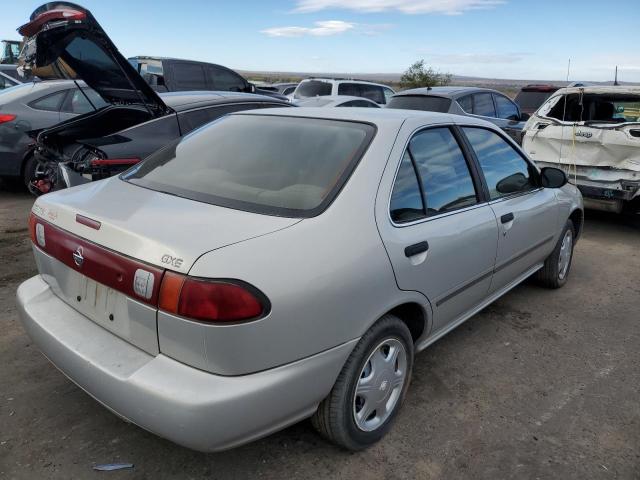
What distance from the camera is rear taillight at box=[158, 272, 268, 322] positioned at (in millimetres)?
1812

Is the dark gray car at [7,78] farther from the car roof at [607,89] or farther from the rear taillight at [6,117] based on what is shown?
the car roof at [607,89]

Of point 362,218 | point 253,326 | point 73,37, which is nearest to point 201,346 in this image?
point 253,326

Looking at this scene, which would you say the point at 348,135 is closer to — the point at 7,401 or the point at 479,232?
the point at 479,232

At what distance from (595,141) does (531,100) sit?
711 centimetres

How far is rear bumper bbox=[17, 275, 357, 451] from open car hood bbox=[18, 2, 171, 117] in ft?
9.00

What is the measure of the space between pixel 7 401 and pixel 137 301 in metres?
1.36

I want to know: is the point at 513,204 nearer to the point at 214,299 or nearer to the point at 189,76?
the point at 214,299

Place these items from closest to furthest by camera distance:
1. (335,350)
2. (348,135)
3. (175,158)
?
1. (335,350)
2. (348,135)
3. (175,158)

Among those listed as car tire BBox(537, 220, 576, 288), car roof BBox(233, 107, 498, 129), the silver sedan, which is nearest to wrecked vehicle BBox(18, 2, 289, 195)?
the silver sedan

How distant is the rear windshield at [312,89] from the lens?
13078 mm

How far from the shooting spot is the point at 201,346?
6.07 ft

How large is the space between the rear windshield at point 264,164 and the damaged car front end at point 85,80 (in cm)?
175

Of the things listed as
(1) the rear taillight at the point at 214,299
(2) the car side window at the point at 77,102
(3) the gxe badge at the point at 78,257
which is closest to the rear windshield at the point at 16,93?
(2) the car side window at the point at 77,102

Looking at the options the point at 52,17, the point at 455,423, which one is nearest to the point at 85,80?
the point at 52,17
